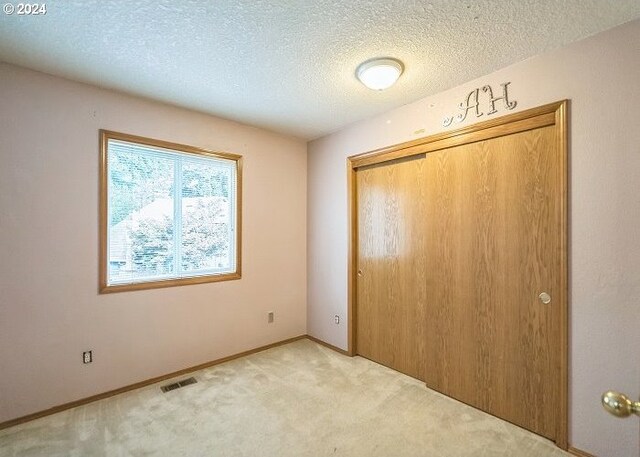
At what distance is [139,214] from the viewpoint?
2.73 meters

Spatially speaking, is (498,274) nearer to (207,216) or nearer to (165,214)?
(207,216)

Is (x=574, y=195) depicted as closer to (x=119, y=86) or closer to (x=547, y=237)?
(x=547, y=237)

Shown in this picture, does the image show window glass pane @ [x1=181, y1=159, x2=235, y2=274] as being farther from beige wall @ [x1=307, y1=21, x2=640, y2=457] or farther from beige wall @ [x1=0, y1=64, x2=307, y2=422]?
beige wall @ [x1=307, y1=21, x2=640, y2=457]

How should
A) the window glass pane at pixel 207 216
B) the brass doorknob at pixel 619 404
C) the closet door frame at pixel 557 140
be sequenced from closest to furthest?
the brass doorknob at pixel 619 404, the closet door frame at pixel 557 140, the window glass pane at pixel 207 216

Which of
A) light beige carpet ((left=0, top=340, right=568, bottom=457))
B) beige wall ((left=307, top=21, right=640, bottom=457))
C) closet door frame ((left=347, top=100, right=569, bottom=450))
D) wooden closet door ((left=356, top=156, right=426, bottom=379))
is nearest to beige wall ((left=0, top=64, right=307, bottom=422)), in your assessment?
light beige carpet ((left=0, top=340, right=568, bottom=457))

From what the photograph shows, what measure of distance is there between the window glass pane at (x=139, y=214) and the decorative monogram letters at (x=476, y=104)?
100 inches

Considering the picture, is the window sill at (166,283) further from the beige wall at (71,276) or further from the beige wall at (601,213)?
the beige wall at (601,213)

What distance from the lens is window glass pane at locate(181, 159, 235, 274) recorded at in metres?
3.03

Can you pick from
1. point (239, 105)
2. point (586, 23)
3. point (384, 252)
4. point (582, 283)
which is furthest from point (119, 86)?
point (582, 283)

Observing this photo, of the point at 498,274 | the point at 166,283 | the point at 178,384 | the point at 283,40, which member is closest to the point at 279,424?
the point at 178,384

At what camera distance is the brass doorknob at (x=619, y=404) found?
742 mm

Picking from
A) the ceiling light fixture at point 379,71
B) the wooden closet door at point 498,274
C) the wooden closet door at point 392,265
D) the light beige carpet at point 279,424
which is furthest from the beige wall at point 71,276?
the wooden closet door at point 498,274

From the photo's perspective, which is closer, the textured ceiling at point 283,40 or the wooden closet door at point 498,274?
the textured ceiling at point 283,40

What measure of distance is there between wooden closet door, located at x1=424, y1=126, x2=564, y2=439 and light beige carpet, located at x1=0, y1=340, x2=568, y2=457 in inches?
9.1
